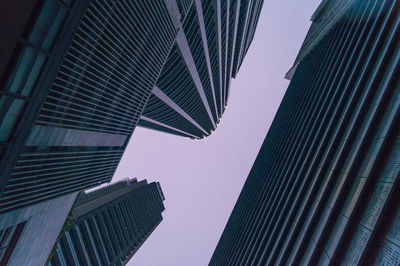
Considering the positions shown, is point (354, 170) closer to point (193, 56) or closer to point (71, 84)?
point (71, 84)

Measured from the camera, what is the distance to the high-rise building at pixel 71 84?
525 inches

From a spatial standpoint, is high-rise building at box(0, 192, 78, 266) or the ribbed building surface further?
high-rise building at box(0, 192, 78, 266)

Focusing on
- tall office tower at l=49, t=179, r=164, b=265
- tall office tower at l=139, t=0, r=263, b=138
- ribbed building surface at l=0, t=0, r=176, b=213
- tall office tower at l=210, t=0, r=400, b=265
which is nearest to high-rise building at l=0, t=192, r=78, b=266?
ribbed building surface at l=0, t=0, r=176, b=213

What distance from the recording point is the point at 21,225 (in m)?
23.5

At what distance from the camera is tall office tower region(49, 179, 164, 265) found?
5690 cm

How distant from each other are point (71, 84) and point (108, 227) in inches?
2613

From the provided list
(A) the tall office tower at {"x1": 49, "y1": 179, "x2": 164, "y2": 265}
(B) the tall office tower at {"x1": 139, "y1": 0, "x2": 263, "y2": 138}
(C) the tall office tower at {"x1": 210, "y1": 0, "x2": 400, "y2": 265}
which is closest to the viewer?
(C) the tall office tower at {"x1": 210, "y1": 0, "x2": 400, "y2": 265}

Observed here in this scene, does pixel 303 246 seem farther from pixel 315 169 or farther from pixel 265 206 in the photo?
pixel 265 206

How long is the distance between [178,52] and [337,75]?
3250cm

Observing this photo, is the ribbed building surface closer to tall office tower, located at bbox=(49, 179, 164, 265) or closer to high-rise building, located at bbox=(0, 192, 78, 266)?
high-rise building, located at bbox=(0, 192, 78, 266)

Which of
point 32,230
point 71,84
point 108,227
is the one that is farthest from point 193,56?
point 108,227

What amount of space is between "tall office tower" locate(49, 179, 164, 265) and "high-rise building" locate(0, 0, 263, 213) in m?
17.5

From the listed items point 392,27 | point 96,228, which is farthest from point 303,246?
point 96,228

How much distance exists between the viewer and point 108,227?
75.1 metres
